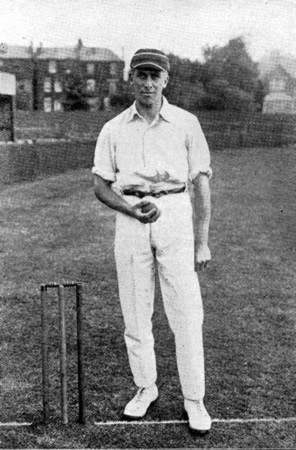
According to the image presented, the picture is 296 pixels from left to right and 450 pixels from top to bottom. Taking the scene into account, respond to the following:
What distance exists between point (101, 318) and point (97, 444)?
239cm

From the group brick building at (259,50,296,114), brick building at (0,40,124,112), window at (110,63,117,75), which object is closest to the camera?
brick building at (259,50,296,114)

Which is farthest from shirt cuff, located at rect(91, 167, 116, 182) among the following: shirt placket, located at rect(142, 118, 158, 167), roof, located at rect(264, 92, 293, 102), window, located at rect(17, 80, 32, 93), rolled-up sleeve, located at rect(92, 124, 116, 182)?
window, located at rect(17, 80, 32, 93)

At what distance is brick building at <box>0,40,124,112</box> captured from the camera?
61.8 meters

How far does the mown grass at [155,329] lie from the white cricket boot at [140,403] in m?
0.06

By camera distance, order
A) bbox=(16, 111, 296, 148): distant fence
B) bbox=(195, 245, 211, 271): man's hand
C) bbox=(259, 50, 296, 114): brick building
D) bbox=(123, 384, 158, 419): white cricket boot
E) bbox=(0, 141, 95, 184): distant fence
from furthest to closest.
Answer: bbox=(259, 50, 296, 114): brick building
bbox=(16, 111, 296, 148): distant fence
bbox=(0, 141, 95, 184): distant fence
bbox=(123, 384, 158, 419): white cricket boot
bbox=(195, 245, 211, 271): man's hand

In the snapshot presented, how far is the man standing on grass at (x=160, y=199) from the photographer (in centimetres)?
338

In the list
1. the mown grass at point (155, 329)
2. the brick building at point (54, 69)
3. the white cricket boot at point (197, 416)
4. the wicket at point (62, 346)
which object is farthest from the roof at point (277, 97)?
the wicket at point (62, 346)

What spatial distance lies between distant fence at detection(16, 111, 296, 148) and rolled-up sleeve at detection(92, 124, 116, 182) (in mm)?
25618

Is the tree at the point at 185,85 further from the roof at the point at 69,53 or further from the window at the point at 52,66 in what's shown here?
the roof at the point at 69,53

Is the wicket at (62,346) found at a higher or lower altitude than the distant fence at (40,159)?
higher

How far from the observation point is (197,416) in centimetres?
347

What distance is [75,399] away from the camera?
392 cm

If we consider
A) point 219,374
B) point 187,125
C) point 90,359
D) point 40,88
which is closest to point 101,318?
point 90,359

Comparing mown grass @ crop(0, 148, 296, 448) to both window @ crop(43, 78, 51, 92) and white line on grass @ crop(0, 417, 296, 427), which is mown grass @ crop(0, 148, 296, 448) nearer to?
white line on grass @ crop(0, 417, 296, 427)
